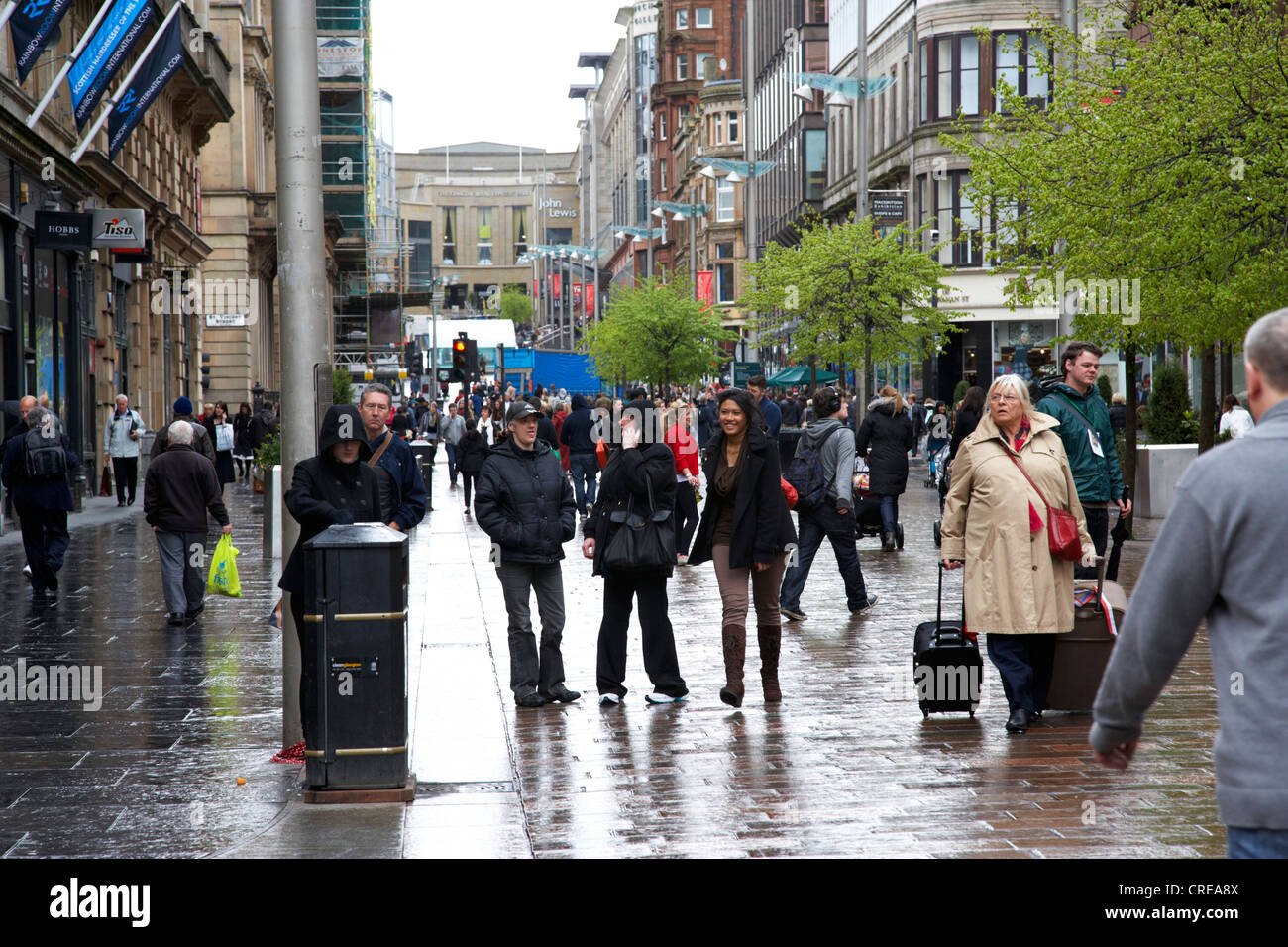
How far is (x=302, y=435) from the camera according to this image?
8000 millimetres

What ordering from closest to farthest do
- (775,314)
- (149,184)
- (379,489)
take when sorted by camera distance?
(379,489)
(149,184)
(775,314)

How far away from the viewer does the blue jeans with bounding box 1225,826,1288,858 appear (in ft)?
11.0

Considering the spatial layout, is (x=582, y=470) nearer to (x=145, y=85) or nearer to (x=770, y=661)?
(x=145, y=85)

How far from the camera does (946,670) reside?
8859 mm

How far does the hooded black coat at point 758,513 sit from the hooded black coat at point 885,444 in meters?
7.48

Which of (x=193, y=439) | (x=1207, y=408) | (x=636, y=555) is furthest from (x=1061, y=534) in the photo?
(x=1207, y=408)

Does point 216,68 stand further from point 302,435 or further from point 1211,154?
point 302,435

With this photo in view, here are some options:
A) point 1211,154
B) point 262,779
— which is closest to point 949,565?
point 262,779

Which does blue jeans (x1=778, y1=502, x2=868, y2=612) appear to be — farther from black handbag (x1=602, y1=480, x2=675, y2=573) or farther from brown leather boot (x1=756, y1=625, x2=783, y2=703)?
black handbag (x1=602, y1=480, x2=675, y2=573)

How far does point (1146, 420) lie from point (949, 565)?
2238cm

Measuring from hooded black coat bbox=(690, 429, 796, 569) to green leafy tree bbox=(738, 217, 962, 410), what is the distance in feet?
94.2

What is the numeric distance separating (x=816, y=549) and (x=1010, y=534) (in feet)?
16.6

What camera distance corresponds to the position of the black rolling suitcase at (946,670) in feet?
29.0

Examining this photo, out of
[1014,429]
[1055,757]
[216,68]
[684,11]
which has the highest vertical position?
[684,11]
